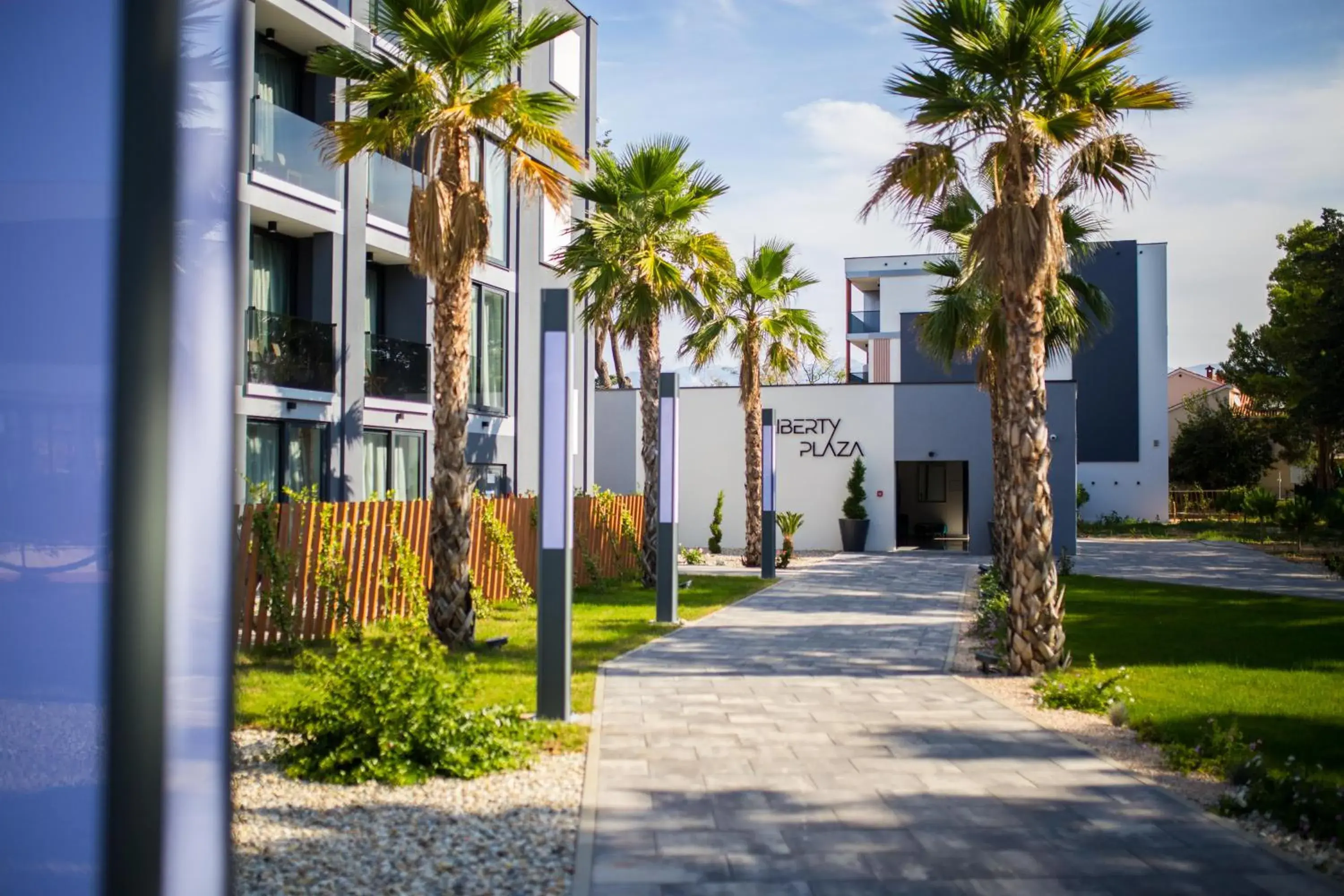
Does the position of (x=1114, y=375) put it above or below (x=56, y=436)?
above

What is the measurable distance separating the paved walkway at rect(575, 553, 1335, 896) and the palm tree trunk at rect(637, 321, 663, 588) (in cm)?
830

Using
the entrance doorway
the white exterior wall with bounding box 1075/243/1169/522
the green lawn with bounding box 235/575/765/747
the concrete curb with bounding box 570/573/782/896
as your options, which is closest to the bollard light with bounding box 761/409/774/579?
the green lawn with bounding box 235/575/765/747

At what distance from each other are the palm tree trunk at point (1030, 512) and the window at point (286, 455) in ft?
32.7

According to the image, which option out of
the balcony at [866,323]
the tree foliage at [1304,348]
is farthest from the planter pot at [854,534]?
the balcony at [866,323]

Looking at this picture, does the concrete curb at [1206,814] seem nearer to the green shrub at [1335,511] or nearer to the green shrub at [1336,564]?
the green shrub at [1336,564]

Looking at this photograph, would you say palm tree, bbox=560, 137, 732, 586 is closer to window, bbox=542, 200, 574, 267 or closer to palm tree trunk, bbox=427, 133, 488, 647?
window, bbox=542, 200, 574, 267

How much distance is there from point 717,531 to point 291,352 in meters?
15.0

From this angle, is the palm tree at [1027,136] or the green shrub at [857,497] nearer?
the palm tree at [1027,136]

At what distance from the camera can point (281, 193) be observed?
1617 centimetres

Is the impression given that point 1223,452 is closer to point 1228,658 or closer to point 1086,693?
point 1228,658

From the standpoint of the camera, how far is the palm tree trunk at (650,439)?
18.8 metres

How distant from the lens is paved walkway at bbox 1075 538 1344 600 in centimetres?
1998

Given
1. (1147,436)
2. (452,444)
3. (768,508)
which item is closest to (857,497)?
(768,508)

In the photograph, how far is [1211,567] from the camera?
80.0 feet
